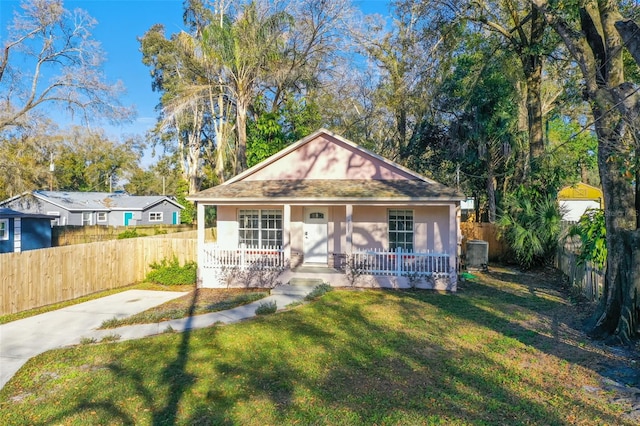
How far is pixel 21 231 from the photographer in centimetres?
1922

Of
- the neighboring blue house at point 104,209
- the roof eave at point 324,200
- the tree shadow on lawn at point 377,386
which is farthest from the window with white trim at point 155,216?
the tree shadow on lawn at point 377,386

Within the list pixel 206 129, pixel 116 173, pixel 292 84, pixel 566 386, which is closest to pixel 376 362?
pixel 566 386

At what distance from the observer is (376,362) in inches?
236

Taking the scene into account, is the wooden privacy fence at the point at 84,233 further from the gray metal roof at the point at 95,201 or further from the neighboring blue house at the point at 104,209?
the gray metal roof at the point at 95,201

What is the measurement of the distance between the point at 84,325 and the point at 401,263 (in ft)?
28.1

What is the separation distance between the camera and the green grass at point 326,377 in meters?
4.48

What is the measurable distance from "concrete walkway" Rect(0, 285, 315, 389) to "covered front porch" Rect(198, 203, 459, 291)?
68.0 inches

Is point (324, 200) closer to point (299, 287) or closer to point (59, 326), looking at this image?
point (299, 287)

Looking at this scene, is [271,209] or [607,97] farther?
[271,209]

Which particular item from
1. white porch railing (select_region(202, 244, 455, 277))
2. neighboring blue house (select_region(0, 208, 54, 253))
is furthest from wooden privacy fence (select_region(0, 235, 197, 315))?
neighboring blue house (select_region(0, 208, 54, 253))

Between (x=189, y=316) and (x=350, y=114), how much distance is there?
79.5 ft

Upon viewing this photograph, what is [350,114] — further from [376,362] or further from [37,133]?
[376,362]

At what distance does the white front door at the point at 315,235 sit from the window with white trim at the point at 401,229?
2292 millimetres

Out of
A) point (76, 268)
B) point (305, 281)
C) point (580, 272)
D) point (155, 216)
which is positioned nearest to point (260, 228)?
point (305, 281)
